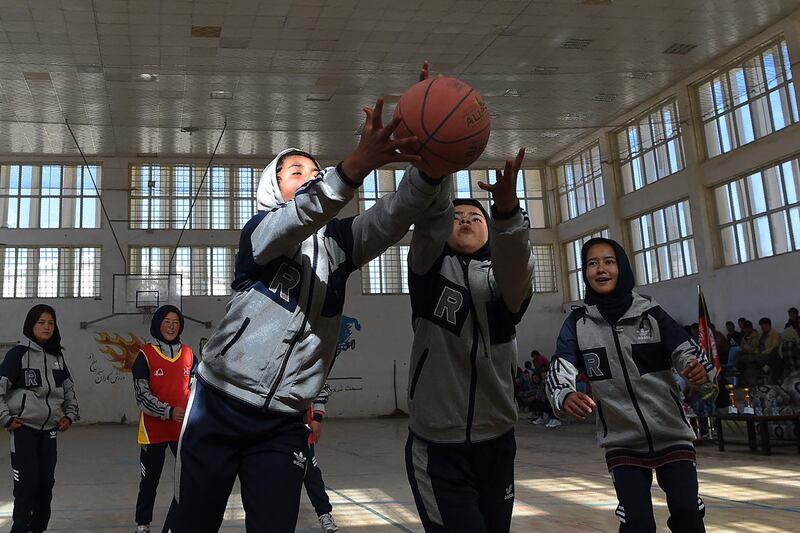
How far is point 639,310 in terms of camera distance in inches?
132

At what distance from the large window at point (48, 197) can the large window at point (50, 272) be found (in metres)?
0.82

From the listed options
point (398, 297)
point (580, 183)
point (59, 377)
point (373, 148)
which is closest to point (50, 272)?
point (398, 297)

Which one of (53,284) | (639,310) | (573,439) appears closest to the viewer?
(639,310)

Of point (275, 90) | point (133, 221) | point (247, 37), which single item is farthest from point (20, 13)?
point (133, 221)

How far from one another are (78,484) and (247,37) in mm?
9980

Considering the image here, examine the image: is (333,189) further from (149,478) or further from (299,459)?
(149,478)

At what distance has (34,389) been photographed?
527cm

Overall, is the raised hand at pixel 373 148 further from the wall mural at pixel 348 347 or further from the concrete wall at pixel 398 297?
the wall mural at pixel 348 347

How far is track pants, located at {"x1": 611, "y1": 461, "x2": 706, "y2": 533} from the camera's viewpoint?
9.87 feet

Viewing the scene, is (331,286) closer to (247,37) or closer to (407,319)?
(247,37)

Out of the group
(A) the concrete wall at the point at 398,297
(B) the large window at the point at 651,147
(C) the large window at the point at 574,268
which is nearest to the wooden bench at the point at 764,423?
(A) the concrete wall at the point at 398,297

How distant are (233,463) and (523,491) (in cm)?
541

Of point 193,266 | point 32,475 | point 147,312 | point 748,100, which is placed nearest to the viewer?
point 32,475

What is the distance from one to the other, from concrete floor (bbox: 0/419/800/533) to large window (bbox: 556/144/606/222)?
11.5 meters
